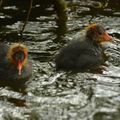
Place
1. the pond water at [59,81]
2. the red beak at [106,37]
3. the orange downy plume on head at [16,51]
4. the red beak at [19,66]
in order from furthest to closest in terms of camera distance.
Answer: the red beak at [106,37], the orange downy plume on head at [16,51], the red beak at [19,66], the pond water at [59,81]

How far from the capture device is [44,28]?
1043 centimetres

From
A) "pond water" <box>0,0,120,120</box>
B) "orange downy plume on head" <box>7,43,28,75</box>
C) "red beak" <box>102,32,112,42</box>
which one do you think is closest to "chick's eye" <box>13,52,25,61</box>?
"orange downy plume on head" <box>7,43,28,75</box>

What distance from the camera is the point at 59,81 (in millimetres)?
8344

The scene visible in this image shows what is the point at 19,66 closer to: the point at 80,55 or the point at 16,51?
the point at 16,51

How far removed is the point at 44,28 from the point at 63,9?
965 mm

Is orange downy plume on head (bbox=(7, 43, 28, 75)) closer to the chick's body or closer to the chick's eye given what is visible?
the chick's eye

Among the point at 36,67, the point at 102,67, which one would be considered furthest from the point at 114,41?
the point at 36,67

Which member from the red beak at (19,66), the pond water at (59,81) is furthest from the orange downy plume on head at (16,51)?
the pond water at (59,81)

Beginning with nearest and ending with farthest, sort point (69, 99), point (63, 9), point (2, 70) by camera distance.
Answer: point (69, 99) < point (2, 70) < point (63, 9)

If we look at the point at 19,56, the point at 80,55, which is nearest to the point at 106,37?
the point at 80,55

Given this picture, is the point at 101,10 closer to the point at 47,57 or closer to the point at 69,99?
the point at 47,57

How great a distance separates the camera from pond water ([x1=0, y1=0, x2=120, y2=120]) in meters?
7.32

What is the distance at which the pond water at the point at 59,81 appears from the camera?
7324 millimetres

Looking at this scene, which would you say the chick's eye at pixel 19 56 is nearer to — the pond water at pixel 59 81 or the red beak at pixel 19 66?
the red beak at pixel 19 66
